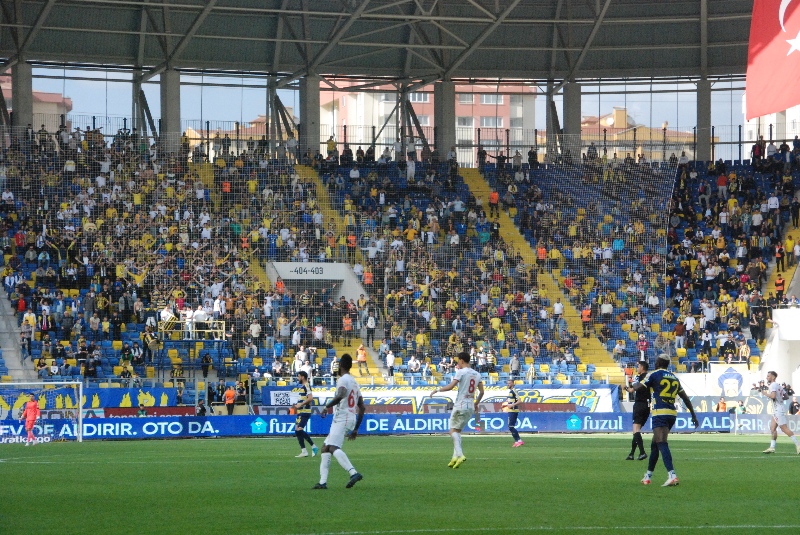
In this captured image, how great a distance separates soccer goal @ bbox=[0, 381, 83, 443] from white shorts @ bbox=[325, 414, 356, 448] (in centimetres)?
1658

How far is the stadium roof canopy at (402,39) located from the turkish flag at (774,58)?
30215mm

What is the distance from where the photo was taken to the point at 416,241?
40.9m

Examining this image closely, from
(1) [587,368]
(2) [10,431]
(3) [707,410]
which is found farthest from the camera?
(1) [587,368]

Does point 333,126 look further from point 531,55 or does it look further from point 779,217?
point 779,217

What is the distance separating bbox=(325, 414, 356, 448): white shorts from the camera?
43.0 feet

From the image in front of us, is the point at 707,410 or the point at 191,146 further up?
the point at 191,146

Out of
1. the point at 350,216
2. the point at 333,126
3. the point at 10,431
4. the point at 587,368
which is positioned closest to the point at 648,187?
the point at 587,368

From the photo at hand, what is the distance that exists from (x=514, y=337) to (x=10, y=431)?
1813 centimetres

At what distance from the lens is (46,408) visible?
2931 cm

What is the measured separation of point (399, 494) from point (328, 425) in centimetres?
1644

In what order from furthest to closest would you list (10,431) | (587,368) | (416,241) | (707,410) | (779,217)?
(779,217) → (416,241) → (587,368) → (707,410) → (10,431)

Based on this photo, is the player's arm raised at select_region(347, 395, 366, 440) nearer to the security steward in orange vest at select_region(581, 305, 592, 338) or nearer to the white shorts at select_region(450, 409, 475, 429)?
the white shorts at select_region(450, 409, 475, 429)

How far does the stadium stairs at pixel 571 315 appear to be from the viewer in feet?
119

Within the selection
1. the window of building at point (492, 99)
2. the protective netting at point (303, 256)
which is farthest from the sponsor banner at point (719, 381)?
the window of building at point (492, 99)
